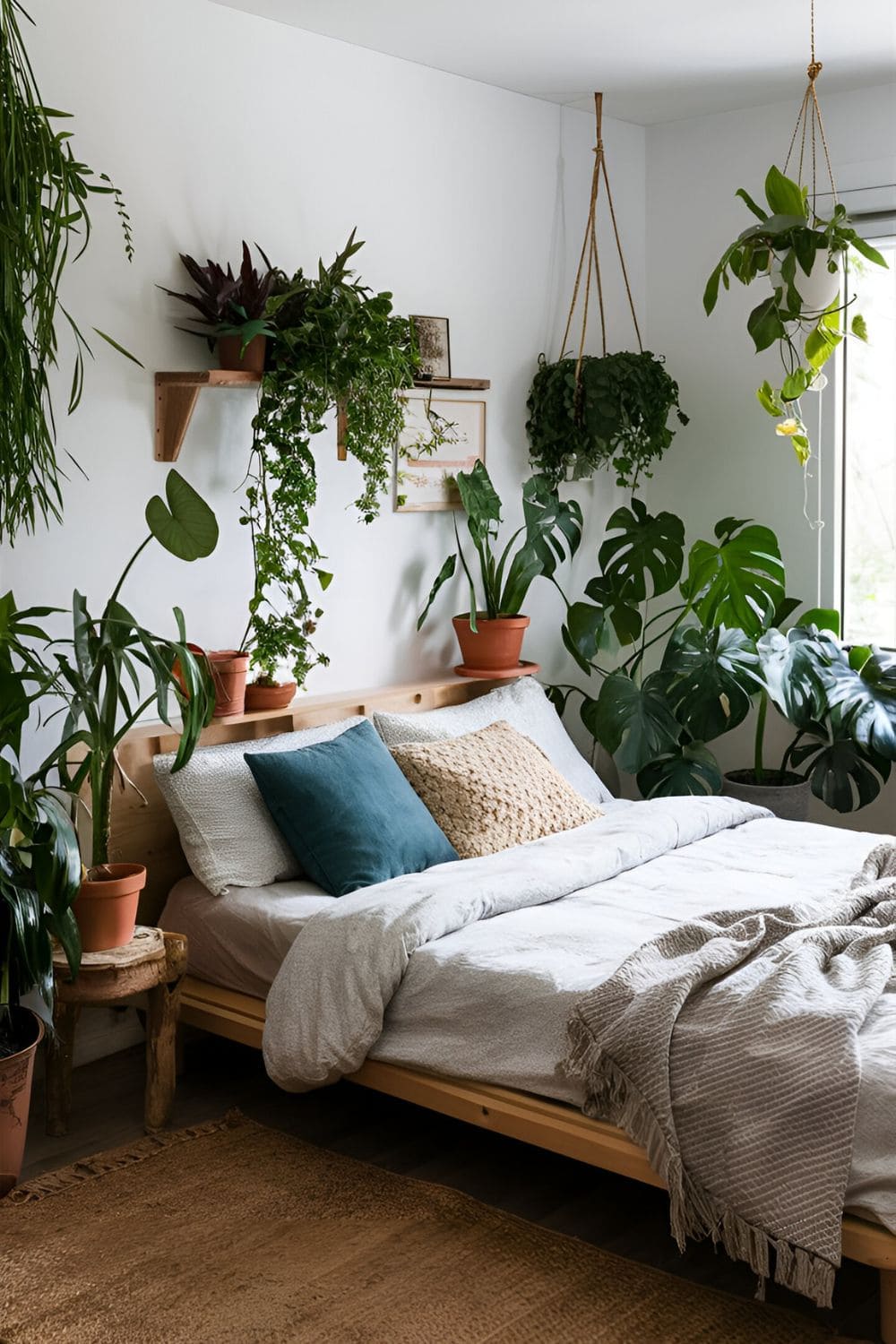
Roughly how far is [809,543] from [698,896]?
2.00 m

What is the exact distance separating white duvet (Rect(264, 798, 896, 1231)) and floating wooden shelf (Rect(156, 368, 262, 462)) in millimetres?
1269

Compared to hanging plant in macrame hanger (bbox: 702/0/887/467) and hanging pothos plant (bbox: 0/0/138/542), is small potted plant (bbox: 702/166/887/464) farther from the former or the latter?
hanging pothos plant (bbox: 0/0/138/542)

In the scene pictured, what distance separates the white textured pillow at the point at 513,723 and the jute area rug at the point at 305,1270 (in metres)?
1.27

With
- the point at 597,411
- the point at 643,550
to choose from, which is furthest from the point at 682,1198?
the point at 597,411

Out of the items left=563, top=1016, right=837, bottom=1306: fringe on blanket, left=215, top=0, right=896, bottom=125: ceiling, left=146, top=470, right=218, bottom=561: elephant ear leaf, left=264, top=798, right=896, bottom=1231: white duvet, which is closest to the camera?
left=563, top=1016, right=837, bottom=1306: fringe on blanket

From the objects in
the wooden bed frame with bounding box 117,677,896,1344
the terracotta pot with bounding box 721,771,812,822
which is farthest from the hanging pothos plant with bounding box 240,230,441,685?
the terracotta pot with bounding box 721,771,812,822

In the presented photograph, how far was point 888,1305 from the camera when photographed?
2.36 metres

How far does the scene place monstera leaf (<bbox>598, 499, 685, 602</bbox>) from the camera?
4742 millimetres

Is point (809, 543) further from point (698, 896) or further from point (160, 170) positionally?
point (160, 170)

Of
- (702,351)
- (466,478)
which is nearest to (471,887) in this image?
(466,478)

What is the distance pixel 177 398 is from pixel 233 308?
0.28m

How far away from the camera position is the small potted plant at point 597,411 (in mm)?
4715

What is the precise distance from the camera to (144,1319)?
2.47 m

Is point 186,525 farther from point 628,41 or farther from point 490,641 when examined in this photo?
point 628,41
